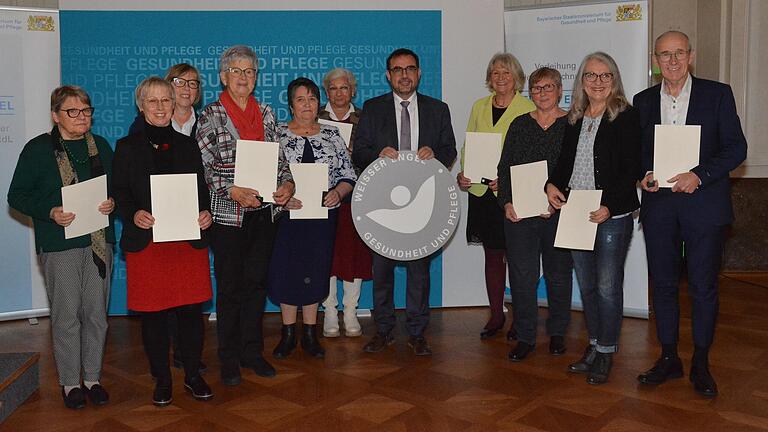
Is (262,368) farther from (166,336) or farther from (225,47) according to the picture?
(225,47)

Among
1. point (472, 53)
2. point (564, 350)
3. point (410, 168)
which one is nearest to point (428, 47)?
point (472, 53)

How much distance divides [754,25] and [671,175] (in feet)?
12.8

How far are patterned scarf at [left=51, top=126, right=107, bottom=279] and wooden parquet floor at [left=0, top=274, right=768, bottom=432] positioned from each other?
72 centimetres

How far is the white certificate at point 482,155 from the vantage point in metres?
4.54

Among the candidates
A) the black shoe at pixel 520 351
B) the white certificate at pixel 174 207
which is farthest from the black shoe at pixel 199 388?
the black shoe at pixel 520 351

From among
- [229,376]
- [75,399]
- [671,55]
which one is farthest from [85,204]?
[671,55]

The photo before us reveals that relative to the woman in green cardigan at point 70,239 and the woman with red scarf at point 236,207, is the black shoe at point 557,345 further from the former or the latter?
the woman in green cardigan at point 70,239

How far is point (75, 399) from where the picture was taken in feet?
11.9

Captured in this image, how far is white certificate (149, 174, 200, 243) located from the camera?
3.39 m

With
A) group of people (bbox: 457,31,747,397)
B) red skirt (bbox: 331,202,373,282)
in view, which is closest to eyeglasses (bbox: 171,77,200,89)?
red skirt (bbox: 331,202,373,282)

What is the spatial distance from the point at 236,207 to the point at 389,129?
1.09 meters

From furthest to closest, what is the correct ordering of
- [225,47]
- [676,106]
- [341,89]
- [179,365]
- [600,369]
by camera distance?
1. [225,47]
2. [341,89]
3. [179,365]
4. [600,369]
5. [676,106]

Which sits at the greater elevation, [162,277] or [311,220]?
[311,220]

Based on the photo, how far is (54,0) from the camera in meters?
5.93
